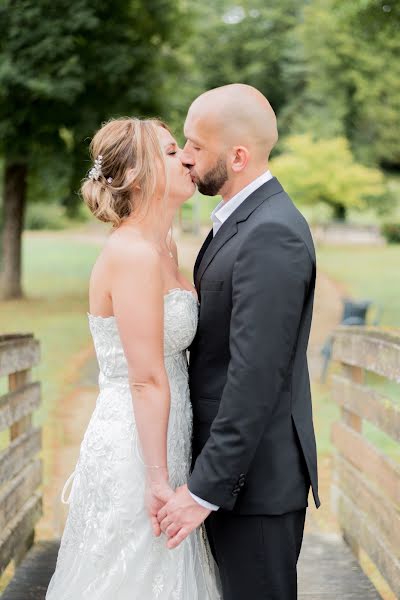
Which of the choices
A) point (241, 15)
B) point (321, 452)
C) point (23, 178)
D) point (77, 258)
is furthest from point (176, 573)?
→ point (241, 15)

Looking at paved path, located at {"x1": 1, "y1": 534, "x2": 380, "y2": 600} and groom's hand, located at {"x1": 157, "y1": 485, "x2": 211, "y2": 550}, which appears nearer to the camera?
groom's hand, located at {"x1": 157, "y1": 485, "x2": 211, "y2": 550}

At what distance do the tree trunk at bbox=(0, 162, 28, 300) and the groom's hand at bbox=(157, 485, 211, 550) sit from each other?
17.1 meters

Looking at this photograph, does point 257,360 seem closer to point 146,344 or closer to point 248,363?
point 248,363

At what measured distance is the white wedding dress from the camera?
118 inches

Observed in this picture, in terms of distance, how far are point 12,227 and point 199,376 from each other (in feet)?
59.1

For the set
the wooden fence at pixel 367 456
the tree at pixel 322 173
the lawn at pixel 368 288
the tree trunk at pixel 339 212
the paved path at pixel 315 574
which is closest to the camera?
the wooden fence at pixel 367 456

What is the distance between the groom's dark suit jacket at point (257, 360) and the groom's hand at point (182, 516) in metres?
0.06

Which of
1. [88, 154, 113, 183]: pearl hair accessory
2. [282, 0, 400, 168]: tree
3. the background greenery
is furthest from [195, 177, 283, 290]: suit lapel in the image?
[282, 0, 400, 168]: tree

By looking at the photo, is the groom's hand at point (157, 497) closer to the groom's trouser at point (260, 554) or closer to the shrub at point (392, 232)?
the groom's trouser at point (260, 554)

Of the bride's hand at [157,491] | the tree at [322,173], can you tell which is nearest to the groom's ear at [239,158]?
the bride's hand at [157,491]

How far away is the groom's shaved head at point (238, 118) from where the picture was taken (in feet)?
9.30

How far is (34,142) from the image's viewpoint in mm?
17984

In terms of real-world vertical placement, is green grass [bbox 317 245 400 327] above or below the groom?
above

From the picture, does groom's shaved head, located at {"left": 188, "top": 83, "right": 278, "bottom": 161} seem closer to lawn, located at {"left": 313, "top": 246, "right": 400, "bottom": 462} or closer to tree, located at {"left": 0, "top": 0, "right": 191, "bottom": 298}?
lawn, located at {"left": 313, "top": 246, "right": 400, "bottom": 462}
